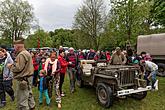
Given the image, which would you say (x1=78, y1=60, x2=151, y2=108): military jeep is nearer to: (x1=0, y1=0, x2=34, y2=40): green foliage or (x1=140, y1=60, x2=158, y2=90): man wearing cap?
(x1=140, y1=60, x2=158, y2=90): man wearing cap

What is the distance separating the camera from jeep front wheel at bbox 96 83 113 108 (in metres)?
7.08

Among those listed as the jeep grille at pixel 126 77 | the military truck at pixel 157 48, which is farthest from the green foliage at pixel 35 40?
the jeep grille at pixel 126 77

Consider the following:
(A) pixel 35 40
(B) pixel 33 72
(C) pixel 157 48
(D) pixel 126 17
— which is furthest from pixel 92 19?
(A) pixel 35 40

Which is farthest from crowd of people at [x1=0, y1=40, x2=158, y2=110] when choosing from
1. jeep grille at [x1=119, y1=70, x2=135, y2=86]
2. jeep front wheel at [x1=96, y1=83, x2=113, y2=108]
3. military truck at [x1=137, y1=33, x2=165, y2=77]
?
military truck at [x1=137, y1=33, x2=165, y2=77]

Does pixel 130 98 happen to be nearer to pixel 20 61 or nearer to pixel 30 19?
pixel 20 61

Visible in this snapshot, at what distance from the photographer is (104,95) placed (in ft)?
24.4

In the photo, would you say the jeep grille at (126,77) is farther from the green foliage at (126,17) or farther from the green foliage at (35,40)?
the green foliage at (35,40)

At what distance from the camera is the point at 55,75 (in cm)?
727

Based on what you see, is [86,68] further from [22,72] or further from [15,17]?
[15,17]

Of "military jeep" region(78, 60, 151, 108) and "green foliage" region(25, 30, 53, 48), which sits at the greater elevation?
"green foliage" region(25, 30, 53, 48)

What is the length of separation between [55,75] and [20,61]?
216 cm

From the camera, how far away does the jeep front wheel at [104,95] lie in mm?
7078

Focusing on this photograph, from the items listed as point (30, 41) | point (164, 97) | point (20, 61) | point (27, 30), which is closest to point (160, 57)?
point (164, 97)

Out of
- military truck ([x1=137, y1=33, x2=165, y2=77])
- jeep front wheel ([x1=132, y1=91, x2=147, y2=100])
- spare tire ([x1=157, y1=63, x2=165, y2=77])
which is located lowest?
jeep front wheel ([x1=132, y1=91, x2=147, y2=100])
